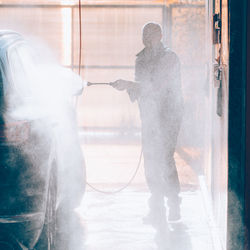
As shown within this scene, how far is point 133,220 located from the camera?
550 cm

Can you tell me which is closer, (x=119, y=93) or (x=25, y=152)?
(x=25, y=152)

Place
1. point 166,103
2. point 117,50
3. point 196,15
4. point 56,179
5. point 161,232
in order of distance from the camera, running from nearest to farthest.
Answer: point 56,179
point 161,232
point 166,103
point 196,15
point 117,50

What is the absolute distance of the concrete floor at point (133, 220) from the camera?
4.75 m

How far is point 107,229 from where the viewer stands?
5.17 m

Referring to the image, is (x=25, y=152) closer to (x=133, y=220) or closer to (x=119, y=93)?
(x=133, y=220)

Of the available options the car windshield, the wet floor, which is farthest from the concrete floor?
the car windshield

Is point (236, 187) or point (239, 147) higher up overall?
point (239, 147)

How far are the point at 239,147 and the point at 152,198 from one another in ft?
7.10

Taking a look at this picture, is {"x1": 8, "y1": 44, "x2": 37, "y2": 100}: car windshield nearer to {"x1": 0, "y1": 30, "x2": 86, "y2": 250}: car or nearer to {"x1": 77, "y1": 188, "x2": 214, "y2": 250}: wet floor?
{"x1": 0, "y1": 30, "x2": 86, "y2": 250}: car

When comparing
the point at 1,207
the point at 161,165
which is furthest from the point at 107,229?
the point at 1,207

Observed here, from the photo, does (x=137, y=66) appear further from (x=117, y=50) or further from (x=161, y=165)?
(x=117, y=50)

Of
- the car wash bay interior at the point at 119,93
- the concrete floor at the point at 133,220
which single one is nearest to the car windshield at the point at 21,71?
the concrete floor at the point at 133,220

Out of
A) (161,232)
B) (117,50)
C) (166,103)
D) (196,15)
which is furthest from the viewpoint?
(117,50)

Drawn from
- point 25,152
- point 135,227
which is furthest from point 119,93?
point 25,152
